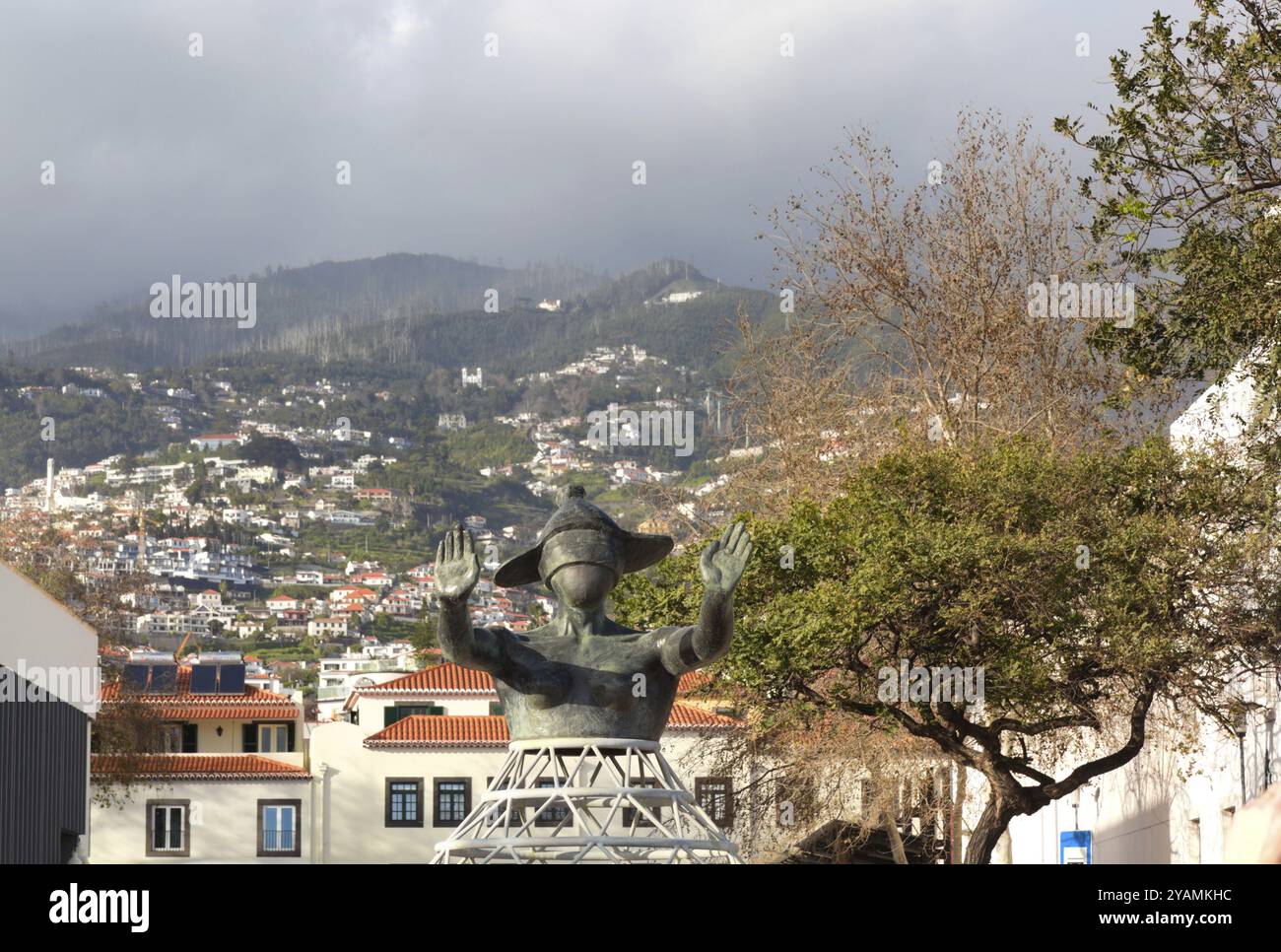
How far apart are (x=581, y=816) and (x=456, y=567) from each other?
1354 mm

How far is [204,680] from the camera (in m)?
65.9

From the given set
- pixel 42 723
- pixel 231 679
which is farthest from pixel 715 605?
pixel 231 679

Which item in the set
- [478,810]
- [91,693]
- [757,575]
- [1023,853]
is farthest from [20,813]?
[478,810]

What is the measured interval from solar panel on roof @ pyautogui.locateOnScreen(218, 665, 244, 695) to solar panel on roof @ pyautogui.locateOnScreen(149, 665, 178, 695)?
1.60m

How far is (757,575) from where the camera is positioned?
79.7 feet

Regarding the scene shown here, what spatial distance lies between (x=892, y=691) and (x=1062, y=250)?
487 inches

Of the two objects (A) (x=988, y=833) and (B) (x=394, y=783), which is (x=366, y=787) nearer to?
(B) (x=394, y=783)

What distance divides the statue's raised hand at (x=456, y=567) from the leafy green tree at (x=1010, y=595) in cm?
1442

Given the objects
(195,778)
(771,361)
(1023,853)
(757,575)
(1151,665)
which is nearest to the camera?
(1151,665)

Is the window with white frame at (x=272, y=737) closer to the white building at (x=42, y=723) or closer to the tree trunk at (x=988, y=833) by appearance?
the white building at (x=42, y=723)

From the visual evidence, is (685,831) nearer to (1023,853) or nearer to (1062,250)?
(1062,250)

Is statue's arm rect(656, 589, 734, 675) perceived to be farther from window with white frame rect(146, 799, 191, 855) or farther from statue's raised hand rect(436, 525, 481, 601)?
window with white frame rect(146, 799, 191, 855)

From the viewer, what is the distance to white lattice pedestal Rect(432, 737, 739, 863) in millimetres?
8367

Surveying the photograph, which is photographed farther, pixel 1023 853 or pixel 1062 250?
pixel 1023 853
